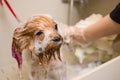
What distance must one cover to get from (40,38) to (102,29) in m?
0.37

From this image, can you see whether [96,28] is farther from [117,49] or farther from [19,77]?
[19,77]

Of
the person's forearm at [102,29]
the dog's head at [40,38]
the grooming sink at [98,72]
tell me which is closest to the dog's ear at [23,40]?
the dog's head at [40,38]

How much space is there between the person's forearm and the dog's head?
30 cm

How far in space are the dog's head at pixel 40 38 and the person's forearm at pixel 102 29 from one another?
0.30 metres

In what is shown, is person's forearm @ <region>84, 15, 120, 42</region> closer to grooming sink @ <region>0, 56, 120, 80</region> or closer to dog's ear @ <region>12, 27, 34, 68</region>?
grooming sink @ <region>0, 56, 120, 80</region>

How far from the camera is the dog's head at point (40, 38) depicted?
65 centimetres

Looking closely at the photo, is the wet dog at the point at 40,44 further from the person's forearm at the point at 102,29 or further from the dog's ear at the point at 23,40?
the person's forearm at the point at 102,29

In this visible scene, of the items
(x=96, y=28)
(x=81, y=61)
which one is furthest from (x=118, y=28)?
(x=81, y=61)

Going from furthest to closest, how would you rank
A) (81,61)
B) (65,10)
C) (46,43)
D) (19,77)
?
(65,10)
(81,61)
(19,77)
(46,43)

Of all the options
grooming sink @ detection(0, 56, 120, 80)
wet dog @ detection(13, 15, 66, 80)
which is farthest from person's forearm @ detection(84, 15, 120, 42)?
wet dog @ detection(13, 15, 66, 80)

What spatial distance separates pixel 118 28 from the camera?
0.94 m

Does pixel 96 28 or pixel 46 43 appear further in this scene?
pixel 96 28

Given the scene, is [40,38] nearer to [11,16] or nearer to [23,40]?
[23,40]

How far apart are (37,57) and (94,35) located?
0.36 m
